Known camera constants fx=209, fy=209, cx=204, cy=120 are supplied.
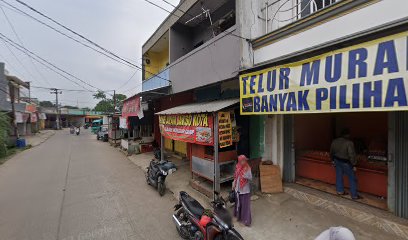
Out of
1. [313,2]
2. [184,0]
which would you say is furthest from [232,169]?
[184,0]

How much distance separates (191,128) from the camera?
6.74 meters

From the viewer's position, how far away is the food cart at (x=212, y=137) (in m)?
5.79

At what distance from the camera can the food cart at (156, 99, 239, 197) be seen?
5.79 m

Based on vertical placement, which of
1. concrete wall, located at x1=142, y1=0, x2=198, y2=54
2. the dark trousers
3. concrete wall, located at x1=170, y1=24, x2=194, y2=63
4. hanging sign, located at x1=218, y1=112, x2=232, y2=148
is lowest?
the dark trousers

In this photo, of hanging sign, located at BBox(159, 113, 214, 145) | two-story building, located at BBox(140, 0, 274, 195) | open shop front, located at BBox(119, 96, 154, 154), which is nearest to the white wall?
two-story building, located at BBox(140, 0, 274, 195)

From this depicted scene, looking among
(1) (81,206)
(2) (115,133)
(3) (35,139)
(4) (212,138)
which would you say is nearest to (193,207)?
(4) (212,138)

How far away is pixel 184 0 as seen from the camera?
9164 mm

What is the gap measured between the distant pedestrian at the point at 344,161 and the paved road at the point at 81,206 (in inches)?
171

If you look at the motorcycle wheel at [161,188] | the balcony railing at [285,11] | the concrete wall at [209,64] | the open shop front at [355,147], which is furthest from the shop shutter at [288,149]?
the motorcycle wheel at [161,188]

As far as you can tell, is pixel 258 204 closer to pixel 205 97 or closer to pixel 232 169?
pixel 232 169

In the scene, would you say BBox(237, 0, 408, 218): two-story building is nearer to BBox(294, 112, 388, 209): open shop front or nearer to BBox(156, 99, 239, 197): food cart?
BBox(294, 112, 388, 209): open shop front

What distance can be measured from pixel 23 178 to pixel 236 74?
390 inches

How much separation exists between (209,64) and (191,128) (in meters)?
2.37

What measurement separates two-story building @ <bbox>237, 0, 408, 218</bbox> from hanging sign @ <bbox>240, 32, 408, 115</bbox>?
0.5 inches
